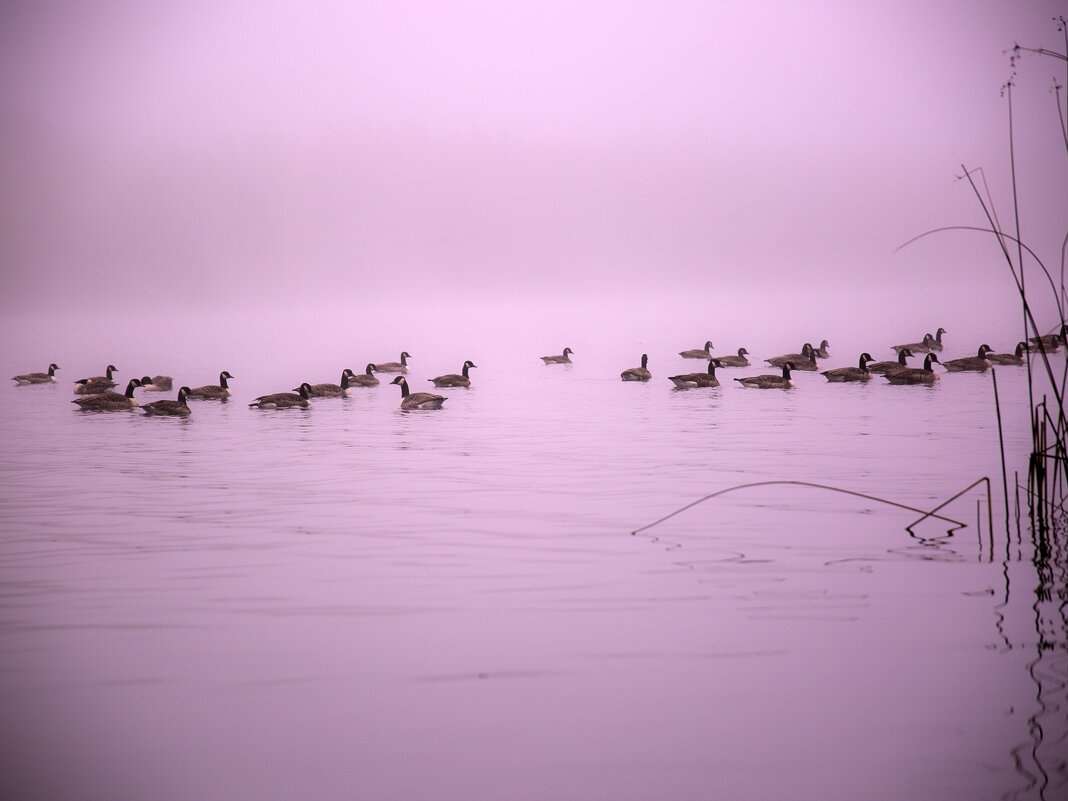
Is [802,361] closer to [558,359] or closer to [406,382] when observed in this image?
[558,359]

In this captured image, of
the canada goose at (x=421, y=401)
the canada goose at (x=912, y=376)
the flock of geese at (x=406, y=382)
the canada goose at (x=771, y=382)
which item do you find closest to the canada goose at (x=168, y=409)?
the flock of geese at (x=406, y=382)

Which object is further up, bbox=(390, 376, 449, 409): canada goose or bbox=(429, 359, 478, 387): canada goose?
bbox=(429, 359, 478, 387): canada goose

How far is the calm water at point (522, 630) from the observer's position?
6734 millimetres

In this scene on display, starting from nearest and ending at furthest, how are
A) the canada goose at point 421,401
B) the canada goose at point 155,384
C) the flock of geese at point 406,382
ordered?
the canada goose at point 421,401, the flock of geese at point 406,382, the canada goose at point 155,384

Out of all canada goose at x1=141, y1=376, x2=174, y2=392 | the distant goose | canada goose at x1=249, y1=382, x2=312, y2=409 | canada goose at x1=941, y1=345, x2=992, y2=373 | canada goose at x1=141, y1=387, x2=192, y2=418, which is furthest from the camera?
the distant goose

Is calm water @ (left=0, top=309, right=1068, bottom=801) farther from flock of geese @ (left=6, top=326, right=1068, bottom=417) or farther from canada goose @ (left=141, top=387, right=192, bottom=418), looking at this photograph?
flock of geese @ (left=6, top=326, right=1068, bottom=417)

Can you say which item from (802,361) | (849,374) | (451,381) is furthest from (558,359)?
(849,374)

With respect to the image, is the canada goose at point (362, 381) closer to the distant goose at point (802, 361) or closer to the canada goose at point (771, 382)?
the canada goose at point (771, 382)

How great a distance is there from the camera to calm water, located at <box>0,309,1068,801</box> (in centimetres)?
673

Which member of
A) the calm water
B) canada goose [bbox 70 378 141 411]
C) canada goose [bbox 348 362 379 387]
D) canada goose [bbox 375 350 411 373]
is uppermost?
canada goose [bbox 375 350 411 373]

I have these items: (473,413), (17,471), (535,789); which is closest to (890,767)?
(535,789)

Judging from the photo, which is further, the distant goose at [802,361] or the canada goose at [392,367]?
the canada goose at [392,367]

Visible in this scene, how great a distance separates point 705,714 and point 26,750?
4802 mm

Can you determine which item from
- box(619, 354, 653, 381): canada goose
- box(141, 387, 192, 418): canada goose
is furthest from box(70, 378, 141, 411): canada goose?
box(619, 354, 653, 381): canada goose
